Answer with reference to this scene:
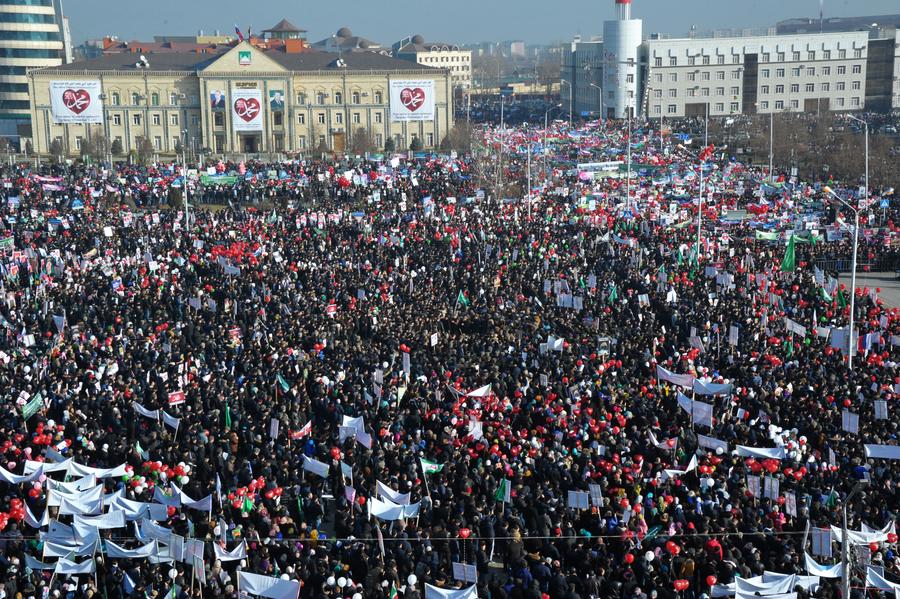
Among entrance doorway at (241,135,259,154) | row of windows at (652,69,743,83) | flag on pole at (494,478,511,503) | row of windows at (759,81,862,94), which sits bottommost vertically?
flag on pole at (494,478,511,503)

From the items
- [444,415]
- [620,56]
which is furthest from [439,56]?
[444,415]

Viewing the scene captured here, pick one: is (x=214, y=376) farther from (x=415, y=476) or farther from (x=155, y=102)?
(x=155, y=102)

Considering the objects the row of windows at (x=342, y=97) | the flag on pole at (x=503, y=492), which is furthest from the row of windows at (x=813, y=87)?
the flag on pole at (x=503, y=492)

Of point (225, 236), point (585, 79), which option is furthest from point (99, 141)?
point (585, 79)

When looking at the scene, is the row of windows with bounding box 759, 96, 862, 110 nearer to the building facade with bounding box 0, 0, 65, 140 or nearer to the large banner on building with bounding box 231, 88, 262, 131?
the large banner on building with bounding box 231, 88, 262, 131

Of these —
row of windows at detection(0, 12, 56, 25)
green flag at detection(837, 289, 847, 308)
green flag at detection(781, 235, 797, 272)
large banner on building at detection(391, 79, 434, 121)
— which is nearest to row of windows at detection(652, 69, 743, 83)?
large banner on building at detection(391, 79, 434, 121)

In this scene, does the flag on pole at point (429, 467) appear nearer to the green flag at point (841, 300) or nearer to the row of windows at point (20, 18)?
the green flag at point (841, 300)
